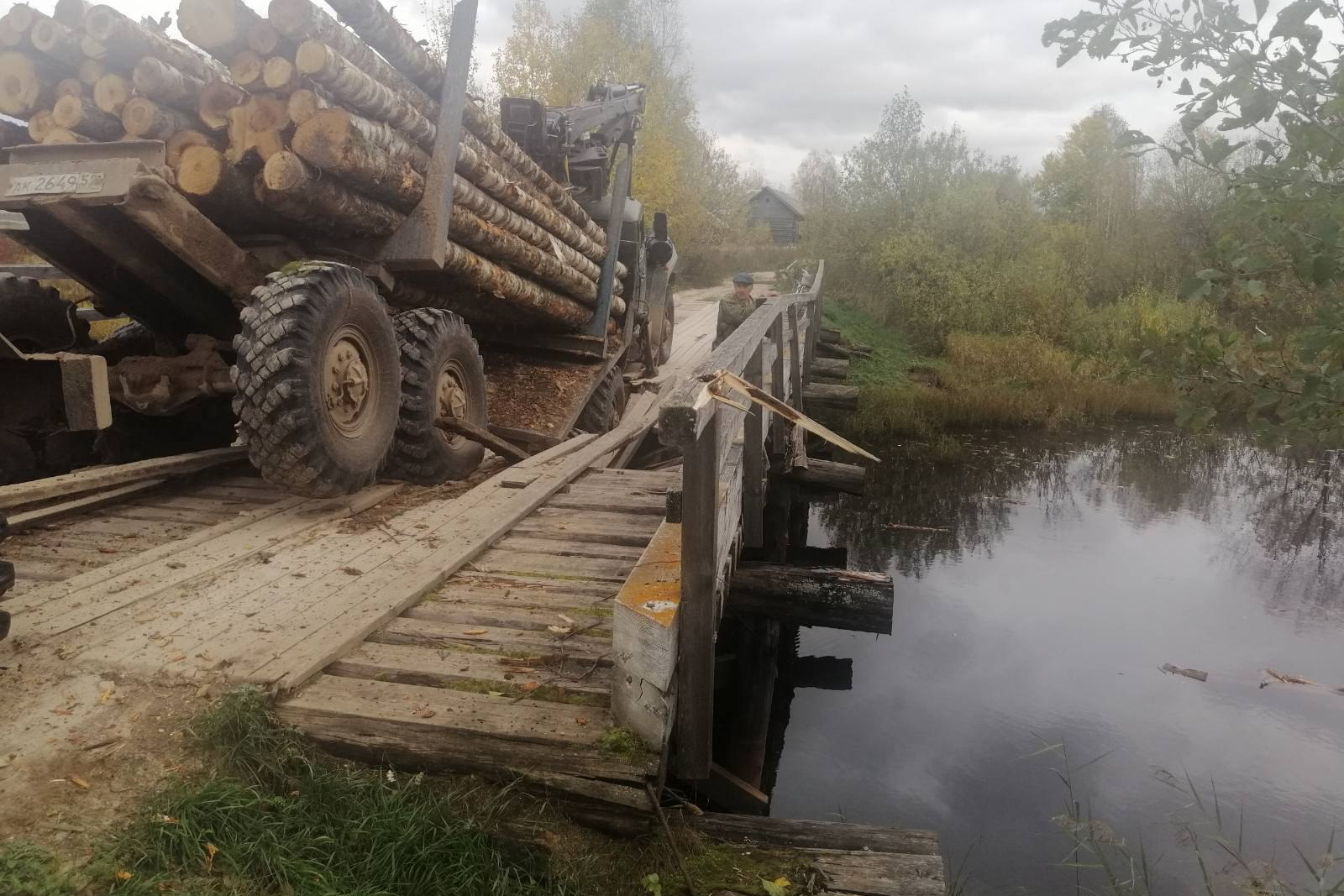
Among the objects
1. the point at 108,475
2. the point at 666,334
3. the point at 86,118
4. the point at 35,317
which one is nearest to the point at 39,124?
the point at 86,118

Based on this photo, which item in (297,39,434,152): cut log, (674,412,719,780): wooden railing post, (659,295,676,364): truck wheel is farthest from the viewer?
(659,295,676,364): truck wheel

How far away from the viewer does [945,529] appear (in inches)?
380

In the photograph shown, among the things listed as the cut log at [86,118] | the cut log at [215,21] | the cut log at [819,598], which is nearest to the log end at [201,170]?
the cut log at [86,118]

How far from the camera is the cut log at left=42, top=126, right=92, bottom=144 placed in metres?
4.38

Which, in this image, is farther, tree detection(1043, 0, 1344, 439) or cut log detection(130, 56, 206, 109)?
cut log detection(130, 56, 206, 109)

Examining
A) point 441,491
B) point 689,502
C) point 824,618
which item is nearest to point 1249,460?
point 824,618

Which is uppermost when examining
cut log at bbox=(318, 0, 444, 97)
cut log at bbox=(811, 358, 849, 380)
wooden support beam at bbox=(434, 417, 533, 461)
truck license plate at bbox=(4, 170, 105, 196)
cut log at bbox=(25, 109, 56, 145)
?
cut log at bbox=(318, 0, 444, 97)

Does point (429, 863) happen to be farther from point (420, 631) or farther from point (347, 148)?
point (347, 148)

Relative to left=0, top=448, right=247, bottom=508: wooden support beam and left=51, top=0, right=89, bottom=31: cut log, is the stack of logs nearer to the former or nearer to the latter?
left=51, top=0, right=89, bottom=31: cut log

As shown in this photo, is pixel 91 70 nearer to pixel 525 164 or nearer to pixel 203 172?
pixel 203 172

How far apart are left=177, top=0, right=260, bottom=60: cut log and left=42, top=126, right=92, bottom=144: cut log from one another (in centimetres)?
71

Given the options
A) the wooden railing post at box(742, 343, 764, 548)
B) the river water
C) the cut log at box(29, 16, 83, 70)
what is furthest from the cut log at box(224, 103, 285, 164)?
the river water

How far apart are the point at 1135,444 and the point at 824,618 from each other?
9627 mm

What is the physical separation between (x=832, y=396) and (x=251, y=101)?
28.0ft
